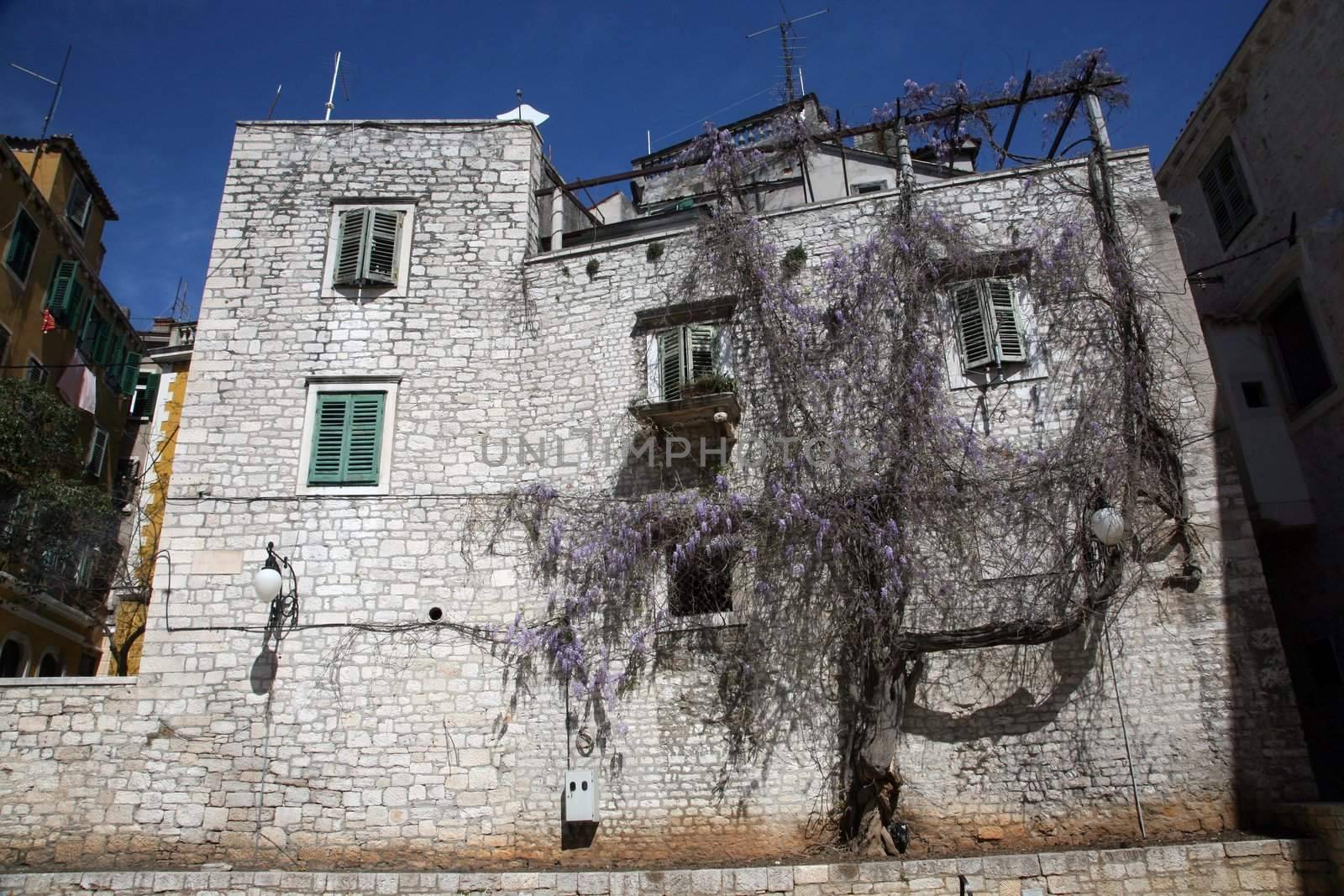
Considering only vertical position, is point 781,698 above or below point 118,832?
above

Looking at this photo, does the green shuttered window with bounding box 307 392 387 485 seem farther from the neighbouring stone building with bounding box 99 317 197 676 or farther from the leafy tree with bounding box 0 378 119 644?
the leafy tree with bounding box 0 378 119 644

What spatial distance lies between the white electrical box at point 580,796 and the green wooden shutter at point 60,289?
15.0m

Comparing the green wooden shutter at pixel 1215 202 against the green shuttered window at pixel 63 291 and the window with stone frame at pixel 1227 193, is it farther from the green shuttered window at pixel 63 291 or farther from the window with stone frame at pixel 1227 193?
the green shuttered window at pixel 63 291

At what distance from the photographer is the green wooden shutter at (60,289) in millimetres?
18672

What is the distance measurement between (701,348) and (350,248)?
536cm

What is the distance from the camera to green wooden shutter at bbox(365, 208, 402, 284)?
13375 millimetres

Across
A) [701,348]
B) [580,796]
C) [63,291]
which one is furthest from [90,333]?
[580,796]

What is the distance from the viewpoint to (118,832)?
10.6 m

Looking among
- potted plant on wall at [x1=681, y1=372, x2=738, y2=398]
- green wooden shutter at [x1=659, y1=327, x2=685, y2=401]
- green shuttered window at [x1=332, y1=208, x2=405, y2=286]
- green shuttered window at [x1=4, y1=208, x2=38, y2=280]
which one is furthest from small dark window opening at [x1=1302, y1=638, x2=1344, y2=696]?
green shuttered window at [x1=4, y1=208, x2=38, y2=280]

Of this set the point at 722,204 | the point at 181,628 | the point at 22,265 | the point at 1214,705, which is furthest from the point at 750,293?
the point at 22,265

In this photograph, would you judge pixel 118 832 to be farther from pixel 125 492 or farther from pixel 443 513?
pixel 125 492

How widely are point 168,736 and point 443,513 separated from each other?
158 inches

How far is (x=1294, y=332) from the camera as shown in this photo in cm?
1346

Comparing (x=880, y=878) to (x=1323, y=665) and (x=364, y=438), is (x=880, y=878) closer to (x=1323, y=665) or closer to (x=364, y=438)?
(x=1323, y=665)
